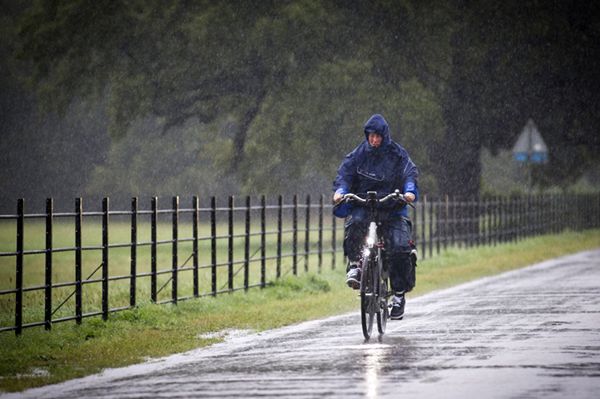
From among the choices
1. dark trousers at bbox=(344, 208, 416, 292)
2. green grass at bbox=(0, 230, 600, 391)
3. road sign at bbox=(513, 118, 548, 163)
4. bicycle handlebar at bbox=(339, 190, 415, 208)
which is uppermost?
road sign at bbox=(513, 118, 548, 163)

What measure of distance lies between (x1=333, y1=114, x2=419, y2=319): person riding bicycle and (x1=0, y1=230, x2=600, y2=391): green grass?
199 cm

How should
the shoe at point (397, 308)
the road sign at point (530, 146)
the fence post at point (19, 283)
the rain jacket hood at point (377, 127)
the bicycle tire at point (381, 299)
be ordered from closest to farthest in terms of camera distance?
1. the bicycle tire at point (381, 299)
2. the rain jacket hood at point (377, 127)
3. the fence post at point (19, 283)
4. the shoe at point (397, 308)
5. the road sign at point (530, 146)

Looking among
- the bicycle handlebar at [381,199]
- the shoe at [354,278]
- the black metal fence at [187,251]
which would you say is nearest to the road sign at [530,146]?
the black metal fence at [187,251]

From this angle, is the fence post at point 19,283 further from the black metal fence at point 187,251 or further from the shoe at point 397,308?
the shoe at point 397,308

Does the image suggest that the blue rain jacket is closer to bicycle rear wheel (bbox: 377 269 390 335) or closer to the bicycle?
the bicycle

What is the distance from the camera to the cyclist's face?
15.3 meters

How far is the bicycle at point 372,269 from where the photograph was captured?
577 inches

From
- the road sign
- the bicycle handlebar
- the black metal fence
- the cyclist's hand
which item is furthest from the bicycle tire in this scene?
the road sign

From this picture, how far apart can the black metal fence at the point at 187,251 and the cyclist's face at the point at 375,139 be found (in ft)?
11.6

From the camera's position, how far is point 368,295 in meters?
14.7

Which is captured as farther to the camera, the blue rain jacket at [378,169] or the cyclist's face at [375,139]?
the blue rain jacket at [378,169]

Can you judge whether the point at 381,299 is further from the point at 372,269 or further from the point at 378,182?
the point at 378,182

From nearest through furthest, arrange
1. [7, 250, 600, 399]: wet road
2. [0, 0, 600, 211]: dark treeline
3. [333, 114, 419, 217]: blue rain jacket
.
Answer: [7, 250, 600, 399]: wet road → [333, 114, 419, 217]: blue rain jacket → [0, 0, 600, 211]: dark treeline

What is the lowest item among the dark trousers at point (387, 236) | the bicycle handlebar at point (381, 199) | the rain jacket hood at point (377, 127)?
the dark trousers at point (387, 236)
